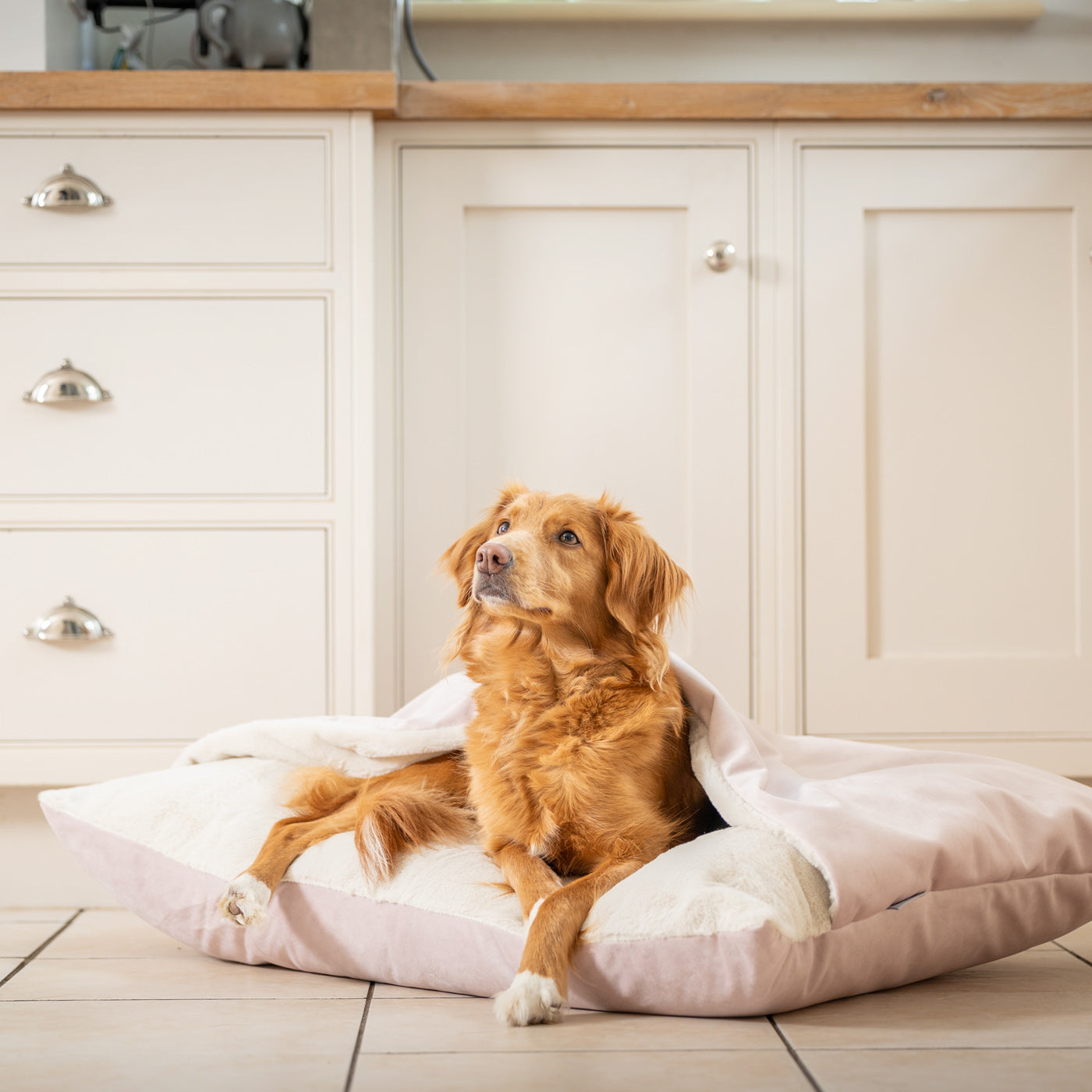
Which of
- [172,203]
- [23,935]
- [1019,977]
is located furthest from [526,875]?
[172,203]

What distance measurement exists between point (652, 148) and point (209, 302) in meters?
0.90

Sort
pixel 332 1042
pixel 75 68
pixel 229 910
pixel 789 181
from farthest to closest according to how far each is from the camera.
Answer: pixel 75 68, pixel 789 181, pixel 229 910, pixel 332 1042

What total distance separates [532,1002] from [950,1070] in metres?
0.41

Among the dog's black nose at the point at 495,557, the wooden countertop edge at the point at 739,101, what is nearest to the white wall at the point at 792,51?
the wooden countertop edge at the point at 739,101

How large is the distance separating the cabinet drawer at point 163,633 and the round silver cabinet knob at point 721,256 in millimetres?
906

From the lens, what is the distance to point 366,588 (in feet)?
6.34

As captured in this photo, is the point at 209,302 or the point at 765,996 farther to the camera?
the point at 209,302

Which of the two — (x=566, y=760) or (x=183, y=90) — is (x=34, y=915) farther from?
(x=183, y=90)

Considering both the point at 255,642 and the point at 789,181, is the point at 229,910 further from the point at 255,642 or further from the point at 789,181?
the point at 789,181

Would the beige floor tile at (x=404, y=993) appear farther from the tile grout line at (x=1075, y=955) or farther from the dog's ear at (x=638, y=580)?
the tile grout line at (x=1075, y=955)

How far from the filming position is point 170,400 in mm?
1938

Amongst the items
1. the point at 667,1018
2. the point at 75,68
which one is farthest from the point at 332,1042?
the point at 75,68

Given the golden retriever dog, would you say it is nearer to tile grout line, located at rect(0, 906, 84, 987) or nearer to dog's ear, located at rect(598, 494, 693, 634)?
dog's ear, located at rect(598, 494, 693, 634)

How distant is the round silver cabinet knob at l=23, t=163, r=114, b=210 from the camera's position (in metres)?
1.91
